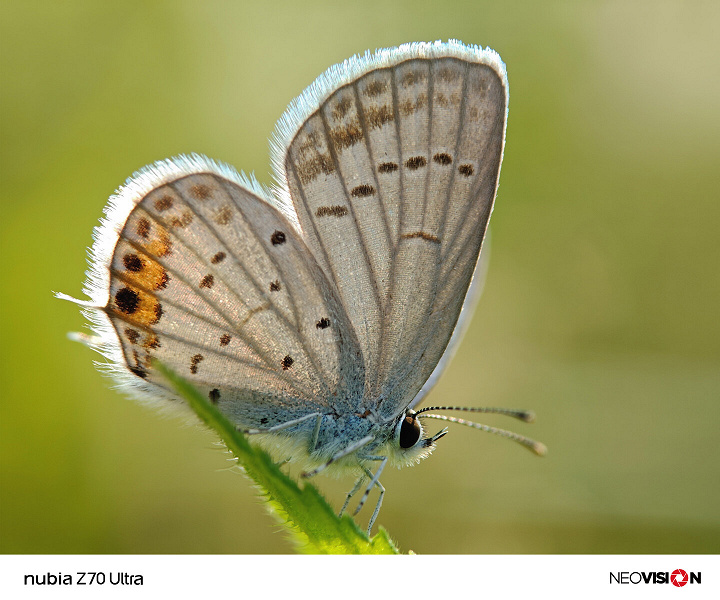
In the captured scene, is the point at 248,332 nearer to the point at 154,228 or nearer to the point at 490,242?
the point at 154,228

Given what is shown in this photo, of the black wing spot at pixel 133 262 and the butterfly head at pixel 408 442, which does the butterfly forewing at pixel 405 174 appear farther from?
the black wing spot at pixel 133 262

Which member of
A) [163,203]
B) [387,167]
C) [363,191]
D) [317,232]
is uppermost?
[387,167]

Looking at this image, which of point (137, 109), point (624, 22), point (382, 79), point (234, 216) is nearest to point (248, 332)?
point (234, 216)
